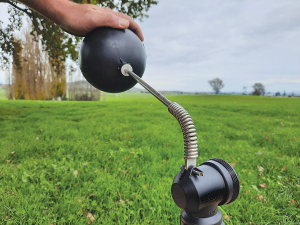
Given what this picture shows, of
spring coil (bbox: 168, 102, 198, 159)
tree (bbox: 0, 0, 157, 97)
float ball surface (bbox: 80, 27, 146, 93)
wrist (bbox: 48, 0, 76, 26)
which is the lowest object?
spring coil (bbox: 168, 102, 198, 159)

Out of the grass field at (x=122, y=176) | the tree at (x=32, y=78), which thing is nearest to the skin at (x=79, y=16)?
the grass field at (x=122, y=176)

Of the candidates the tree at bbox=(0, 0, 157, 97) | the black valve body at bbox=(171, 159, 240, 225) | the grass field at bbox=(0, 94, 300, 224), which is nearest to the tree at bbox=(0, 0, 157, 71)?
the tree at bbox=(0, 0, 157, 97)

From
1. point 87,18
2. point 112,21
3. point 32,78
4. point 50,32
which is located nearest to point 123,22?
point 112,21

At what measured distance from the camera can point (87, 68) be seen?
1.65m

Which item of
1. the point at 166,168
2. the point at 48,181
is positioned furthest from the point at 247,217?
the point at 48,181

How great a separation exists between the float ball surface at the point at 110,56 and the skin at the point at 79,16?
0.05 m

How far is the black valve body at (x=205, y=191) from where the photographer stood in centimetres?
92

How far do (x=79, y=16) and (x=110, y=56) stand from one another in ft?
1.28

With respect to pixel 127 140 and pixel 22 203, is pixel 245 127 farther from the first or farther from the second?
pixel 22 203

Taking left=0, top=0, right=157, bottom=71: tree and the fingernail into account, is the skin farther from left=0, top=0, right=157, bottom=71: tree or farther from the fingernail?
left=0, top=0, right=157, bottom=71: tree

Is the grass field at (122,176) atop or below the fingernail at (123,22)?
below

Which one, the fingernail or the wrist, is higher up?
the wrist

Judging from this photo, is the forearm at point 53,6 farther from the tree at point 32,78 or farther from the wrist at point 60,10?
the tree at point 32,78

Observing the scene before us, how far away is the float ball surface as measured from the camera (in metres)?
1.50
